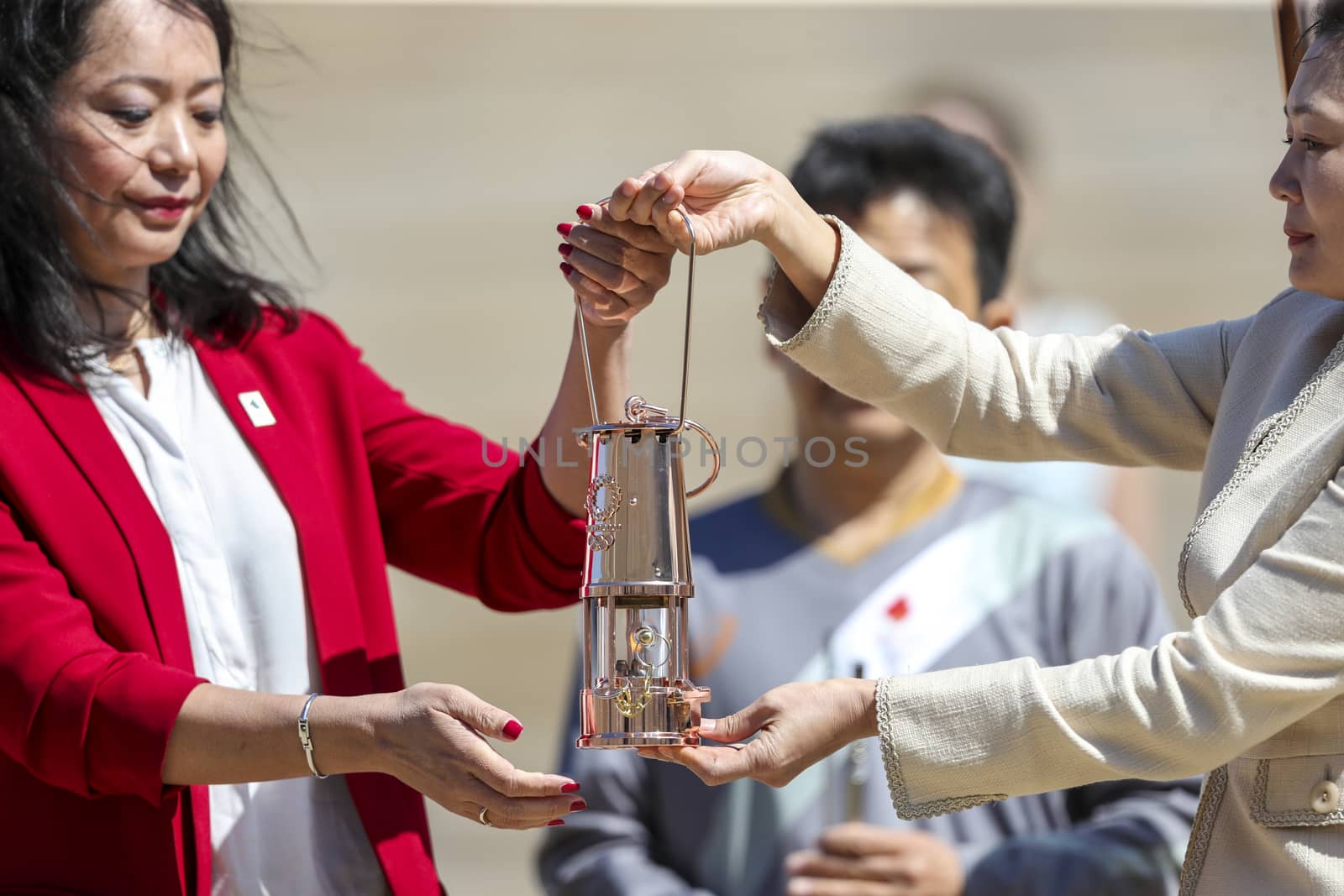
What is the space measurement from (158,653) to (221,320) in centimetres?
48

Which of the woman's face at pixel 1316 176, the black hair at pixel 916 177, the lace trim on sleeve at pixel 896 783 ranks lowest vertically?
the lace trim on sleeve at pixel 896 783

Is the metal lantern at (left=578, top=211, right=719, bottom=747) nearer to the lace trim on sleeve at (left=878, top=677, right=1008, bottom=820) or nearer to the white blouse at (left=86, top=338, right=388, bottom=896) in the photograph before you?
the lace trim on sleeve at (left=878, top=677, right=1008, bottom=820)

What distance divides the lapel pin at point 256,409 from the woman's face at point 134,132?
7.4 inches

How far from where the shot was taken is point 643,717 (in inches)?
62.8

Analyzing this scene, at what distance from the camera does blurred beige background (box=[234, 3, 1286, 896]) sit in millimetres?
4777

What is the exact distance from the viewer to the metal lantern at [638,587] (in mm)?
1603

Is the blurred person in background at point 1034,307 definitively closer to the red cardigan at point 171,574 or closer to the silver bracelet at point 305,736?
the red cardigan at point 171,574

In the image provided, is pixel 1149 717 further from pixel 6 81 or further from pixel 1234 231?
pixel 1234 231

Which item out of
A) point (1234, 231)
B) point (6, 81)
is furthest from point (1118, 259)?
point (6, 81)

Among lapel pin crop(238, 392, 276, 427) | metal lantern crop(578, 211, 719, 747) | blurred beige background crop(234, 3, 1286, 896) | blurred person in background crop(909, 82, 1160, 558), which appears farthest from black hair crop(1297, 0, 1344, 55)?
blurred beige background crop(234, 3, 1286, 896)

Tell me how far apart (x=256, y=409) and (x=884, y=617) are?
1.10 m

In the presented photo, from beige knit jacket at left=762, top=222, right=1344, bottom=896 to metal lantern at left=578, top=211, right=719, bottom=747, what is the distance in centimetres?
20

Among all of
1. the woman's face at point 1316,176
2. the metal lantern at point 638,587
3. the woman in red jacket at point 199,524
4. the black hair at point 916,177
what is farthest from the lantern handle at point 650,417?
the black hair at point 916,177

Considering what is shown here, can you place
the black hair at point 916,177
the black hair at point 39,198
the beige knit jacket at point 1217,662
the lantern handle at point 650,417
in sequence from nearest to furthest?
1. the beige knit jacket at point 1217,662
2. the lantern handle at point 650,417
3. the black hair at point 39,198
4. the black hair at point 916,177
